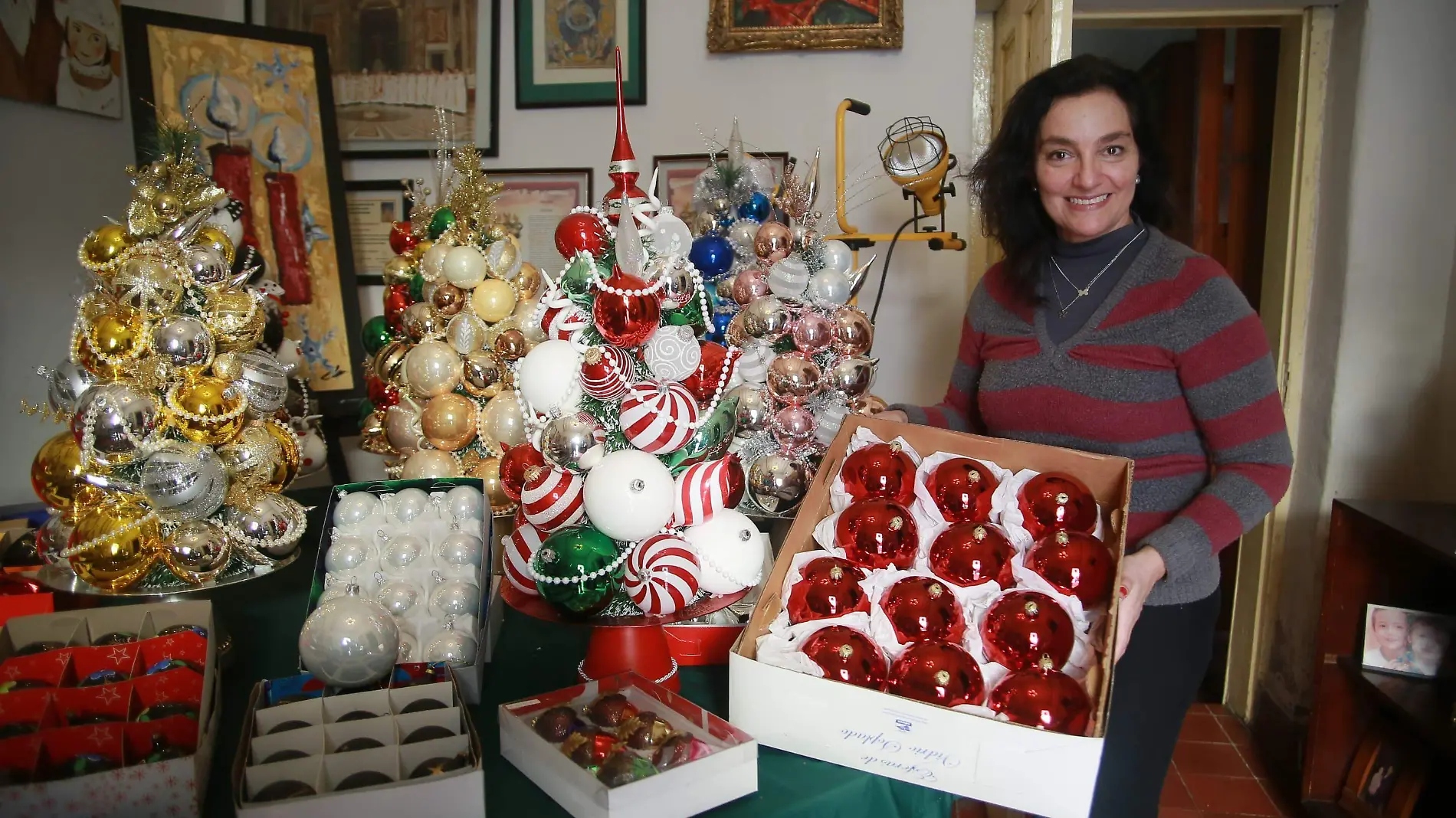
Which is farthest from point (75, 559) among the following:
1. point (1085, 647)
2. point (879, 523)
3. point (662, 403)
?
point (1085, 647)

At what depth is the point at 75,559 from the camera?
1.48 metres

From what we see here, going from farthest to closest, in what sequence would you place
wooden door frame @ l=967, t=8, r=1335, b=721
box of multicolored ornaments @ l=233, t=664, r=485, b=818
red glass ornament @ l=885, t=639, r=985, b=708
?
wooden door frame @ l=967, t=8, r=1335, b=721
red glass ornament @ l=885, t=639, r=985, b=708
box of multicolored ornaments @ l=233, t=664, r=485, b=818

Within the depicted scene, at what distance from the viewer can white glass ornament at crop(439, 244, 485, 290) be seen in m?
1.95

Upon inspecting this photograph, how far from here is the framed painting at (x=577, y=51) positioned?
2861 millimetres

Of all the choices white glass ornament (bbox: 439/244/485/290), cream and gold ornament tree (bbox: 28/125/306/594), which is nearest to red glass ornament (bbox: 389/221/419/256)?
white glass ornament (bbox: 439/244/485/290)

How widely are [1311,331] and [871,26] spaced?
1.62m

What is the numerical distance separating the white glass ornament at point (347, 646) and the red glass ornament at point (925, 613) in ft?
1.95

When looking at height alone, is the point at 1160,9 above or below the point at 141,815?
above

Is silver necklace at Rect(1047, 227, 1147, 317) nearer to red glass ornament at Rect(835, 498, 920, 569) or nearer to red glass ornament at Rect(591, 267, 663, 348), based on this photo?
red glass ornament at Rect(835, 498, 920, 569)

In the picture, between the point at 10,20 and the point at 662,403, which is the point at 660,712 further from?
the point at 10,20

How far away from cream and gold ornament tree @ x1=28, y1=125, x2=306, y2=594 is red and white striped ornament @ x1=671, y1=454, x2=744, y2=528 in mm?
898

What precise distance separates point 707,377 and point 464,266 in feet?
3.03

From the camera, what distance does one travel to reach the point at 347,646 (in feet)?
3.34

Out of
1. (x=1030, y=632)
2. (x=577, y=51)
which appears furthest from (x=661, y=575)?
(x=577, y=51)
